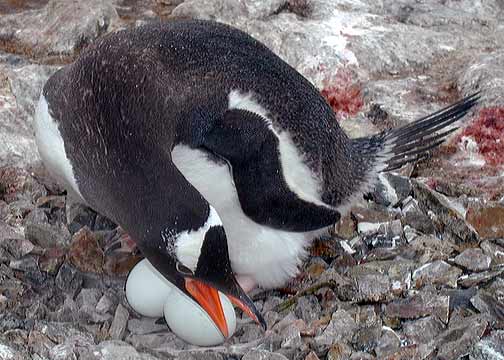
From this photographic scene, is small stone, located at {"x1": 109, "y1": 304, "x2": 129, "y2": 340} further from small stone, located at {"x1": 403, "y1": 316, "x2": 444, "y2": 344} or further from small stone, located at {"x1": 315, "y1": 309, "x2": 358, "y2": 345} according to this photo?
small stone, located at {"x1": 403, "y1": 316, "x2": 444, "y2": 344}

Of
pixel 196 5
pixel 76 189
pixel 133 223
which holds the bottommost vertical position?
pixel 196 5

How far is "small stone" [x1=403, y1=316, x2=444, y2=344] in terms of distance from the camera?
342cm

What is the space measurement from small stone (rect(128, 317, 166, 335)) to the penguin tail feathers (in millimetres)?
1275

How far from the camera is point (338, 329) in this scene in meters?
3.41

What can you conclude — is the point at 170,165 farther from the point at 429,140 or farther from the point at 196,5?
the point at 196,5

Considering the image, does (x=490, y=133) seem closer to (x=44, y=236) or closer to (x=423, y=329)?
(x=423, y=329)

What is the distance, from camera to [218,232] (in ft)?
9.80

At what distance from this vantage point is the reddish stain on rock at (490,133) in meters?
4.65

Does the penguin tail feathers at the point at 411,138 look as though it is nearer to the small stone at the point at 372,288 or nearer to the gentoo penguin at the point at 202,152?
the gentoo penguin at the point at 202,152

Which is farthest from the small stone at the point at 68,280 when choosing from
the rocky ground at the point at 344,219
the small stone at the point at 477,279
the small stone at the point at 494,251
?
the small stone at the point at 494,251

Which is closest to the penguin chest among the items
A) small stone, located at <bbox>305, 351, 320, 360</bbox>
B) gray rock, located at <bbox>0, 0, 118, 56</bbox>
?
small stone, located at <bbox>305, 351, 320, 360</bbox>

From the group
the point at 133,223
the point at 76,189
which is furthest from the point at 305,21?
the point at 133,223

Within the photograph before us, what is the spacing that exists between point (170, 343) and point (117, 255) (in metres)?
0.60

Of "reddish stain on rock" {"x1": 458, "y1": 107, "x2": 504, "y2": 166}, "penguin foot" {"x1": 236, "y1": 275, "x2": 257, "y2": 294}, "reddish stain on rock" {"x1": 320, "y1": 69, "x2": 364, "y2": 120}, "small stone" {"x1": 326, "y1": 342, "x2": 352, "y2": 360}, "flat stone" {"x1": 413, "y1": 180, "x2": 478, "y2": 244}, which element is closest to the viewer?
"small stone" {"x1": 326, "y1": 342, "x2": 352, "y2": 360}
